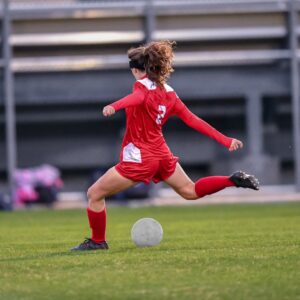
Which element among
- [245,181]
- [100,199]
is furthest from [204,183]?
[100,199]

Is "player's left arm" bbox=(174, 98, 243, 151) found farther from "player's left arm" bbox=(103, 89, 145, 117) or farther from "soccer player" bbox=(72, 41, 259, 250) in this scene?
"player's left arm" bbox=(103, 89, 145, 117)

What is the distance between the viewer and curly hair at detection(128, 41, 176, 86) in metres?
9.72

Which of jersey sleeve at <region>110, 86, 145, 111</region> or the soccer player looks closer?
jersey sleeve at <region>110, 86, 145, 111</region>

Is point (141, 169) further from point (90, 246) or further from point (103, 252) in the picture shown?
point (90, 246)

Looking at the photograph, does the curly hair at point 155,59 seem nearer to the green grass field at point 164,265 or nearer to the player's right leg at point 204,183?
the player's right leg at point 204,183

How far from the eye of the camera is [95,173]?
2497 centimetres

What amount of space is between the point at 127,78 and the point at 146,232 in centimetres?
1575

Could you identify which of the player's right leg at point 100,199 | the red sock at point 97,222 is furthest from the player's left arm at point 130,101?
the red sock at point 97,222

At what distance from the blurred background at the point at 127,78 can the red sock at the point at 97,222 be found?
590 inches

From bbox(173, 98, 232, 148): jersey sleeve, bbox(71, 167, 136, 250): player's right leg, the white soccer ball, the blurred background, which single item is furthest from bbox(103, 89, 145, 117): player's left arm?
the blurred background

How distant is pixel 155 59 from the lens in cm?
972

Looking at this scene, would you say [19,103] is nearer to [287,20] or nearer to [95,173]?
[95,173]

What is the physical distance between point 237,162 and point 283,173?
1.30m

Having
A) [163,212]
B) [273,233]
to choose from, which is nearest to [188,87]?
[163,212]
